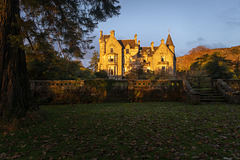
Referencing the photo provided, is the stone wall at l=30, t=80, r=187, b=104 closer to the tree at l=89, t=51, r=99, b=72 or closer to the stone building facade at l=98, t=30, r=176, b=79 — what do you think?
the stone building facade at l=98, t=30, r=176, b=79

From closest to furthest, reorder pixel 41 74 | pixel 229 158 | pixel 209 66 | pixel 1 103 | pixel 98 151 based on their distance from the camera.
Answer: pixel 229 158 → pixel 98 151 → pixel 1 103 → pixel 41 74 → pixel 209 66

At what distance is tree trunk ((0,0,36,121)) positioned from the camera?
542 cm

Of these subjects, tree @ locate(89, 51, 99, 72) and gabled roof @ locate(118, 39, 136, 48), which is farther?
tree @ locate(89, 51, 99, 72)

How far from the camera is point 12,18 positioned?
225 inches

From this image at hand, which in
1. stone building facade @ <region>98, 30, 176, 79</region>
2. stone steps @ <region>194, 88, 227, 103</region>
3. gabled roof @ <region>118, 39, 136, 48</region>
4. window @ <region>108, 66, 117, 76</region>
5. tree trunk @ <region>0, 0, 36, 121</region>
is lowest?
stone steps @ <region>194, 88, 227, 103</region>

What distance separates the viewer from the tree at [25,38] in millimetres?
5270

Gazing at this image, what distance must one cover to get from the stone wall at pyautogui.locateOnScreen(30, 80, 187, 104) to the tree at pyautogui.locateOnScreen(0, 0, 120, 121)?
214 inches

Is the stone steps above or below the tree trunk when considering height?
below

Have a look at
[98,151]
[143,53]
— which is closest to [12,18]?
[98,151]

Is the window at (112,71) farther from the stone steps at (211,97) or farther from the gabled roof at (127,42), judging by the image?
the stone steps at (211,97)

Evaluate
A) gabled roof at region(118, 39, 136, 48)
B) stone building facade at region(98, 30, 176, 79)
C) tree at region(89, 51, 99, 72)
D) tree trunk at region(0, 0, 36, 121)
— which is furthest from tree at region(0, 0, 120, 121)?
tree at region(89, 51, 99, 72)

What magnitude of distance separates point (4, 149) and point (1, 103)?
2.28 metres

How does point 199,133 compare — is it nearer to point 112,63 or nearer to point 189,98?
point 189,98

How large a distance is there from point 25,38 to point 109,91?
302 inches
